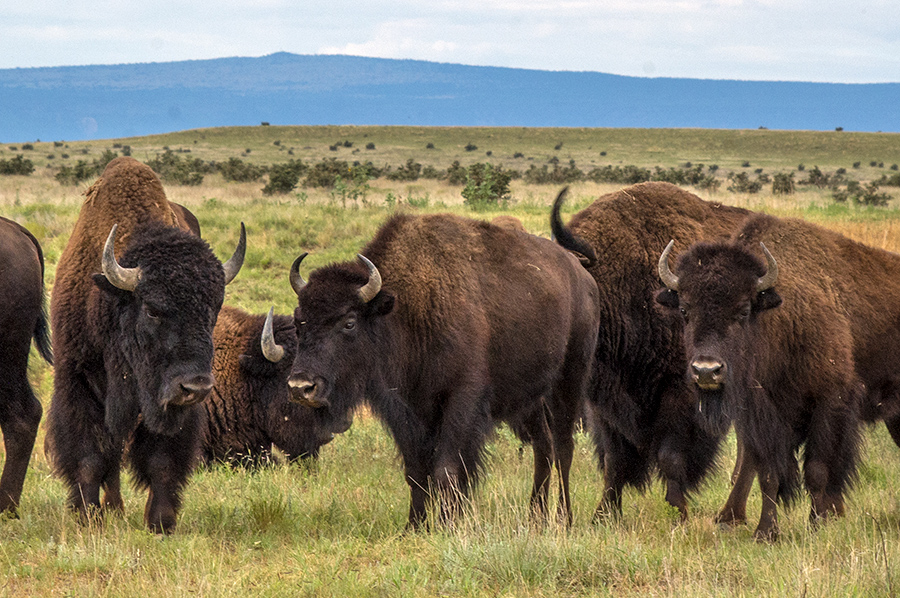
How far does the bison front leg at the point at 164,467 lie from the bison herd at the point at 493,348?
1 centimetres

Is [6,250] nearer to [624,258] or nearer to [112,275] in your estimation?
[112,275]

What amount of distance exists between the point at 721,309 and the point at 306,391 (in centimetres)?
265

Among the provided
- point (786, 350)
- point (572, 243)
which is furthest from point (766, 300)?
point (572, 243)

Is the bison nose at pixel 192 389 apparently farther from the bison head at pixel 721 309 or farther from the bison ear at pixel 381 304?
the bison head at pixel 721 309

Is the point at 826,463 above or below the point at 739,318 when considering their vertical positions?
below

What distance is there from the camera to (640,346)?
7.39 meters

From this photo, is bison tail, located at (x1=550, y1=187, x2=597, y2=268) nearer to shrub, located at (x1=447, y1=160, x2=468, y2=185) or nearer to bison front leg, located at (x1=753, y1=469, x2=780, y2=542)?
bison front leg, located at (x1=753, y1=469, x2=780, y2=542)

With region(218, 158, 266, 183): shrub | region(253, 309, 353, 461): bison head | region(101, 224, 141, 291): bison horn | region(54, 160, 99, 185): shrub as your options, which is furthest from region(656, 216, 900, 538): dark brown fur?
region(218, 158, 266, 183): shrub

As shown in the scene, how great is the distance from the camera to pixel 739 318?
6.13m

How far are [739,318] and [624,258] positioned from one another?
160 centimetres

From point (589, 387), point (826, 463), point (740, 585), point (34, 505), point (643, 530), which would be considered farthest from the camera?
point (589, 387)

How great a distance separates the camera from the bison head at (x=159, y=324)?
5.47 m

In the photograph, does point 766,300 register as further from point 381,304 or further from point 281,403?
point 281,403

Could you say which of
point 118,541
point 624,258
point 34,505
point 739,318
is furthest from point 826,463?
point 34,505
